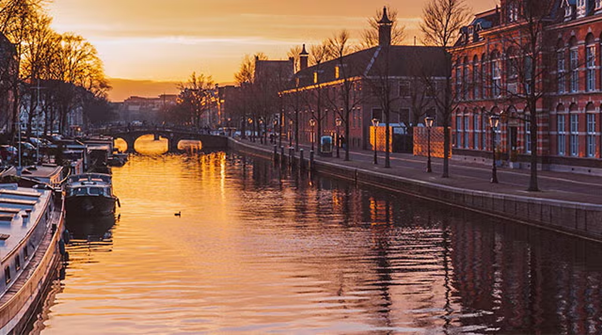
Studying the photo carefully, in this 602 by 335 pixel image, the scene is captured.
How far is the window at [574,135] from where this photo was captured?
2233 inches

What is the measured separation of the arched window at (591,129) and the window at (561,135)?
2972 millimetres

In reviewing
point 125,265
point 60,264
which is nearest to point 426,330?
point 125,265

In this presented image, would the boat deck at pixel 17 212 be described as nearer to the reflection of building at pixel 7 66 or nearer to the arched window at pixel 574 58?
the reflection of building at pixel 7 66

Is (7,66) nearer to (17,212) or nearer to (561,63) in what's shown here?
(17,212)

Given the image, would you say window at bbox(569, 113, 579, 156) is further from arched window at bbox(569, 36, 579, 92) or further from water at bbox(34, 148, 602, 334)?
water at bbox(34, 148, 602, 334)

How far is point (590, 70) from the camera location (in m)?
54.9

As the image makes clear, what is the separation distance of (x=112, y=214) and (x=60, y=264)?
15.9 m

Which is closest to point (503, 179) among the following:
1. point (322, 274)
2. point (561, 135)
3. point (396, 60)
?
point (561, 135)

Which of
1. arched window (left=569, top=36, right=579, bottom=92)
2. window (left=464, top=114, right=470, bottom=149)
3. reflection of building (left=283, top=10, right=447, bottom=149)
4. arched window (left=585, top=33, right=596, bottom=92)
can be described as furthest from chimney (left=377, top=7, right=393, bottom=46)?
arched window (left=585, top=33, right=596, bottom=92)

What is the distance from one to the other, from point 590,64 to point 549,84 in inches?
370

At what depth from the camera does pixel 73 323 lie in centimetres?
2386

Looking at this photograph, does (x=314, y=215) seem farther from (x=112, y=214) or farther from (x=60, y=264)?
(x=60, y=264)

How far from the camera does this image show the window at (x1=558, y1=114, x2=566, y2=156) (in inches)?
2296

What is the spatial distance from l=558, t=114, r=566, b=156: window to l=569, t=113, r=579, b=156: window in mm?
861
